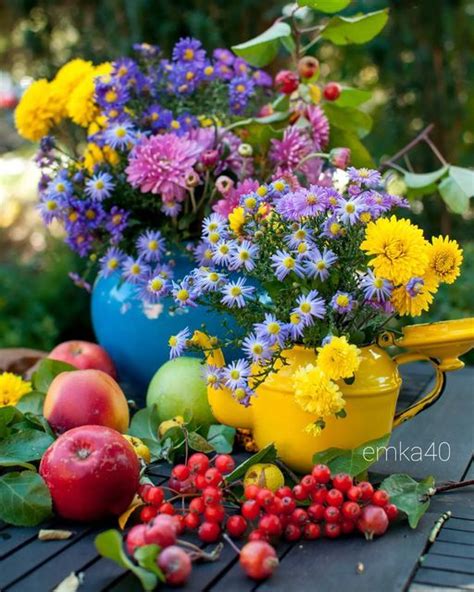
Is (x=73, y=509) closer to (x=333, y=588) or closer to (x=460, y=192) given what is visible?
(x=333, y=588)

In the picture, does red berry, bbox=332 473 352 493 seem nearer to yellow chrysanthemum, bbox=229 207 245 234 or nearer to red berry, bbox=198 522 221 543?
red berry, bbox=198 522 221 543

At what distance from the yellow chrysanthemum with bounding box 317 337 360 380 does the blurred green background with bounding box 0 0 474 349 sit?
5.42 feet

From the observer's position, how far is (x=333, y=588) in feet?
2.42

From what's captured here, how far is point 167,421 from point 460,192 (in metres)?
0.70

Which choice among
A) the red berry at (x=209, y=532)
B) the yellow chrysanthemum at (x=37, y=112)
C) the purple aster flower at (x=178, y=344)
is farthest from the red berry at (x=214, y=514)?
the yellow chrysanthemum at (x=37, y=112)

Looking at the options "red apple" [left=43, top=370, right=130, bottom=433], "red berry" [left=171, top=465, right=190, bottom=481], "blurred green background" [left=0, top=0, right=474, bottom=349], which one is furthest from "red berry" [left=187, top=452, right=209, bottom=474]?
"blurred green background" [left=0, top=0, right=474, bottom=349]

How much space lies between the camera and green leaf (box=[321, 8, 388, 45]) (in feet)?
4.54

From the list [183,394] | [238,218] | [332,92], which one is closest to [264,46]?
[332,92]

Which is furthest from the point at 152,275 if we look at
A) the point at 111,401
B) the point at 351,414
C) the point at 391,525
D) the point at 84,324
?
the point at 84,324

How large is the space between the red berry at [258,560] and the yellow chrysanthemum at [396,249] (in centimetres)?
34

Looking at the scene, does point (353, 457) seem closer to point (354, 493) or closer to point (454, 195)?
point (354, 493)

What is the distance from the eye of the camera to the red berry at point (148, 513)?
34.0 inches

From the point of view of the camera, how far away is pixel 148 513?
0.87m

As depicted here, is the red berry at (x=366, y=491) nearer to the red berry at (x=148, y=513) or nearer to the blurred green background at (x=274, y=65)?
the red berry at (x=148, y=513)
